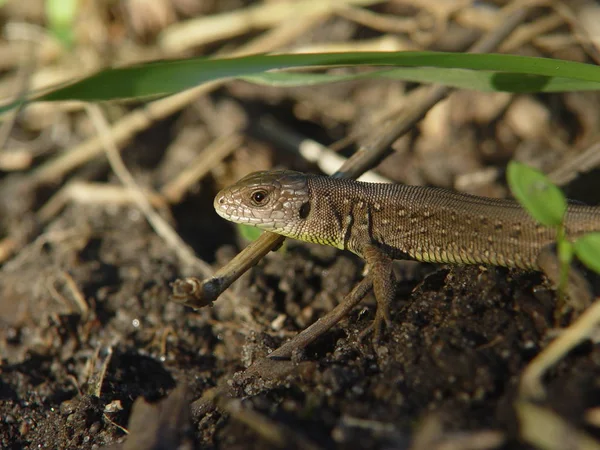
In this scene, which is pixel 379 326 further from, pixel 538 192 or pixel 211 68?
pixel 211 68

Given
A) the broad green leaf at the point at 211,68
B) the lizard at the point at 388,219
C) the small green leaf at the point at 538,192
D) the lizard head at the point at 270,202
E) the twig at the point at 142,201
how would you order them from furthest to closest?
the twig at the point at 142,201 < the lizard head at the point at 270,202 < the lizard at the point at 388,219 < the broad green leaf at the point at 211,68 < the small green leaf at the point at 538,192

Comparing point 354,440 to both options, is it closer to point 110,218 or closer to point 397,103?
point 110,218

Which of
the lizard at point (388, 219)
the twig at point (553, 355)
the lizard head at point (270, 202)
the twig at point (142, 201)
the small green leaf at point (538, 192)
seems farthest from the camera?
the twig at point (142, 201)

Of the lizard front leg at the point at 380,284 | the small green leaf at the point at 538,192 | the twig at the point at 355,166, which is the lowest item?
the lizard front leg at the point at 380,284

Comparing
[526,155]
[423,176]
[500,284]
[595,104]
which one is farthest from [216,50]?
[500,284]

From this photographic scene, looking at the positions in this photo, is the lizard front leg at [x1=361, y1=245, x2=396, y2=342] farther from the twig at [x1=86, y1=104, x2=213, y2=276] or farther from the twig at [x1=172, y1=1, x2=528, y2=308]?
the twig at [x1=86, y1=104, x2=213, y2=276]

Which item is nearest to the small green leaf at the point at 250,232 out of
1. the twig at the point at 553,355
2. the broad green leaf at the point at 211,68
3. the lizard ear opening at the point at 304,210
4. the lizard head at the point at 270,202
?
the lizard head at the point at 270,202

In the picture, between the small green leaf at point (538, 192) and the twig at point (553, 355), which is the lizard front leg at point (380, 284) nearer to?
the twig at point (553, 355)
